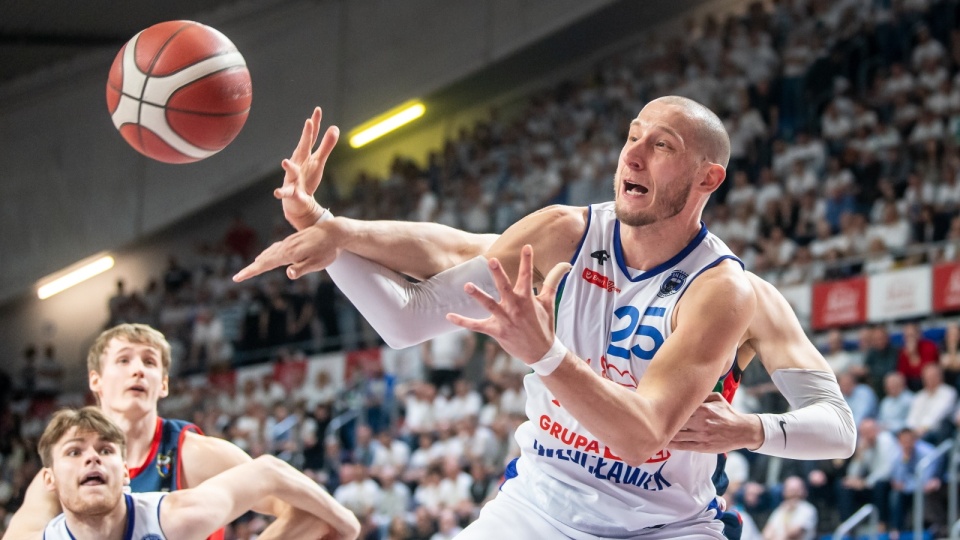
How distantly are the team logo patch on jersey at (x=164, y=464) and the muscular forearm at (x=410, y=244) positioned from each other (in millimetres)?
1681

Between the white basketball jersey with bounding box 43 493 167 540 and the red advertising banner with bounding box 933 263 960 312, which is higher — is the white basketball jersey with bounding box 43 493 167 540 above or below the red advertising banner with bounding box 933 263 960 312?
below

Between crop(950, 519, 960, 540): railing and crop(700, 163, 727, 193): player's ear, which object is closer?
crop(700, 163, 727, 193): player's ear

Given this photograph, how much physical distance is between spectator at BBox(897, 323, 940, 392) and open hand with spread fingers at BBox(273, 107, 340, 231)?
26.7ft

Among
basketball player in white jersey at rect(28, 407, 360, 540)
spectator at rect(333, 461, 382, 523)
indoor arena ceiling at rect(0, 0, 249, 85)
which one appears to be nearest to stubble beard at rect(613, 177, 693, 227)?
basketball player in white jersey at rect(28, 407, 360, 540)

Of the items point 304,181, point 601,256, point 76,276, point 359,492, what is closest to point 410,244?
point 304,181

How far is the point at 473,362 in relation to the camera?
51.2 feet

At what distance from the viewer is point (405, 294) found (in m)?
4.27

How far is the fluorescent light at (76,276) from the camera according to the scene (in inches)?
960

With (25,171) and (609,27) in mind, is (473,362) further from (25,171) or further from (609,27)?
(25,171)

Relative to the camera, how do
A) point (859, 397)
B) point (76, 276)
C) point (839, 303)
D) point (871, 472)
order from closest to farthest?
point (871, 472)
point (859, 397)
point (839, 303)
point (76, 276)

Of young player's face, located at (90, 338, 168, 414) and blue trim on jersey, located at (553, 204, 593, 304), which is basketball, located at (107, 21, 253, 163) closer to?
young player's face, located at (90, 338, 168, 414)

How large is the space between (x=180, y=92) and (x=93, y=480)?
1.95 meters

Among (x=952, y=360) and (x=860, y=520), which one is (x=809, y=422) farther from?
(x=952, y=360)

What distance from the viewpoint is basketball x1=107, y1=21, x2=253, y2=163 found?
5.50 m
